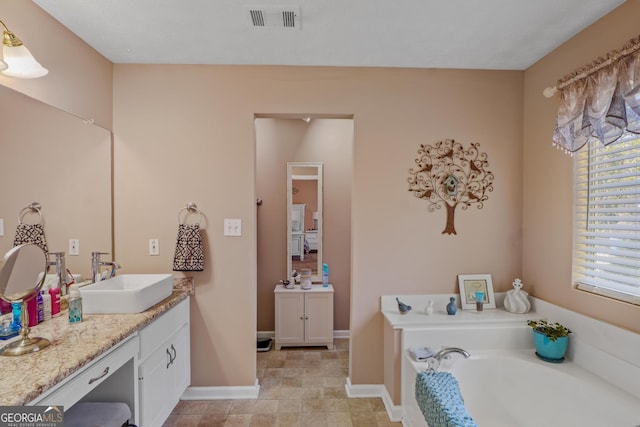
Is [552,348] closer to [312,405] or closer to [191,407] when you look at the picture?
[312,405]

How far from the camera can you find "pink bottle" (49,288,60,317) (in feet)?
5.33

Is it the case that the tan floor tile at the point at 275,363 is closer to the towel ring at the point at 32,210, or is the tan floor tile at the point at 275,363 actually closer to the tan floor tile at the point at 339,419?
the tan floor tile at the point at 339,419

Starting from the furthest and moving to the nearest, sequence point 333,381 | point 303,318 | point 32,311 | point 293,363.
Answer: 1. point 303,318
2. point 293,363
3. point 333,381
4. point 32,311

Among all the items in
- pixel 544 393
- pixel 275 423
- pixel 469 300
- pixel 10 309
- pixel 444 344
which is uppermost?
pixel 10 309

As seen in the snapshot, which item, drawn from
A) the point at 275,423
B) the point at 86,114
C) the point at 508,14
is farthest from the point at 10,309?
the point at 508,14

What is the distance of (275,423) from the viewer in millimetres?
2053

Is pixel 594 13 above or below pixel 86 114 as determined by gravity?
above

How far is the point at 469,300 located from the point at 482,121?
1.44 m

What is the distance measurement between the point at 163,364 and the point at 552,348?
2.47 m

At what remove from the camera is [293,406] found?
2.23 metres

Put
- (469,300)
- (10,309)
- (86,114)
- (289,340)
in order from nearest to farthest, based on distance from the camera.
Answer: (10,309) < (86,114) < (469,300) < (289,340)

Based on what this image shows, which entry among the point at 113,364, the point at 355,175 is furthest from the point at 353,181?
the point at 113,364

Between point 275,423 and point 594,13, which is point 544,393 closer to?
point 275,423

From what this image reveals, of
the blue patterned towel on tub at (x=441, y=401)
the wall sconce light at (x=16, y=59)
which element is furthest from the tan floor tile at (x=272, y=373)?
the wall sconce light at (x=16, y=59)
